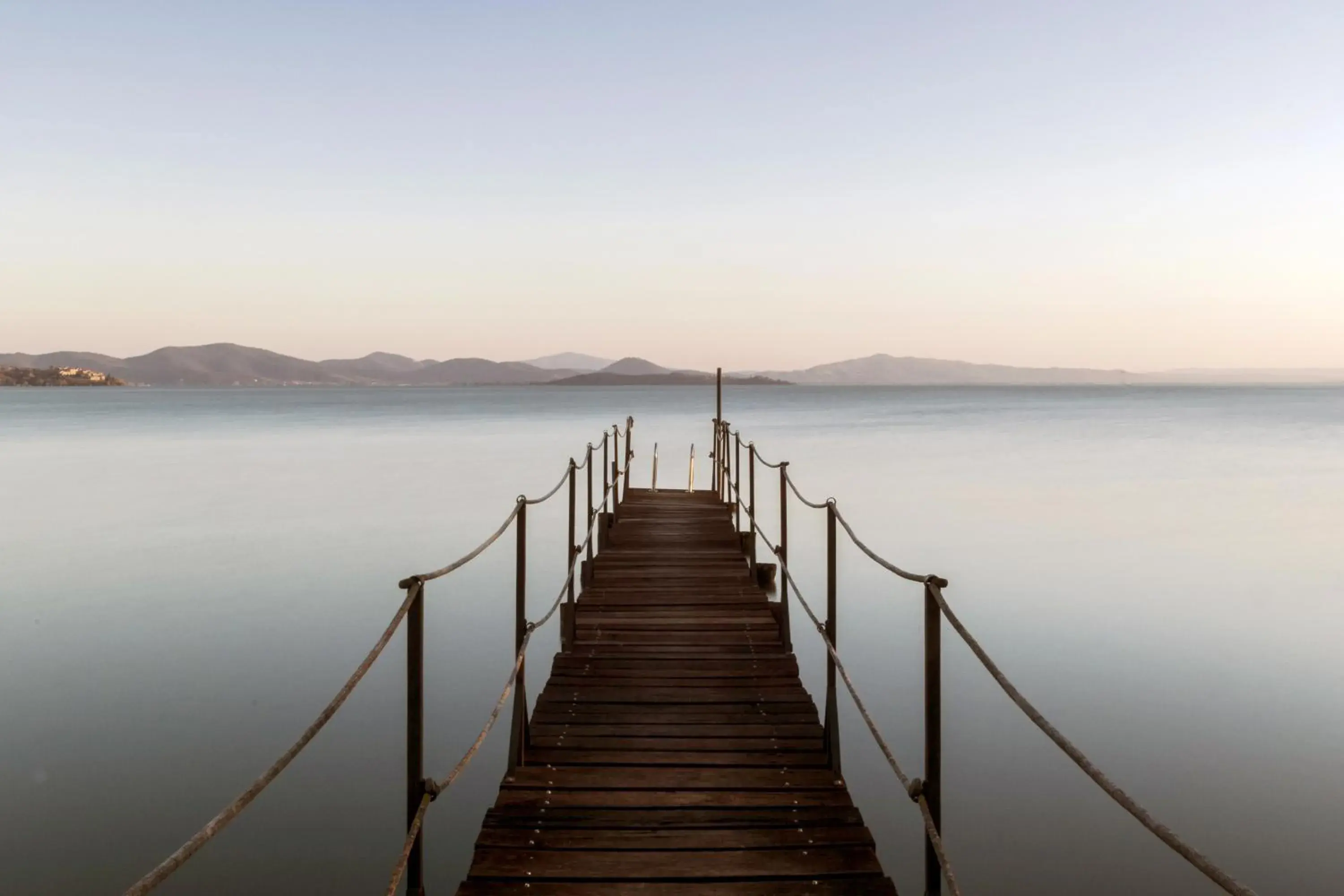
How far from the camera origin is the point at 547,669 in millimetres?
9211

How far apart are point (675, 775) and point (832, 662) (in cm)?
145

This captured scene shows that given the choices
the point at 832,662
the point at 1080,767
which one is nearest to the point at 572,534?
the point at 832,662

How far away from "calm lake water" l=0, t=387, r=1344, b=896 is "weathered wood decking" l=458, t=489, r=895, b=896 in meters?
1.57

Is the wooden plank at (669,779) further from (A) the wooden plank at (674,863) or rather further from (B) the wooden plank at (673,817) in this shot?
(A) the wooden plank at (674,863)

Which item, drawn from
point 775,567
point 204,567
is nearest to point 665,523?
point 775,567

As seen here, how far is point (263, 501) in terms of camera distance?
22.3m

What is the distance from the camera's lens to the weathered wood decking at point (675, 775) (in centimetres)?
336

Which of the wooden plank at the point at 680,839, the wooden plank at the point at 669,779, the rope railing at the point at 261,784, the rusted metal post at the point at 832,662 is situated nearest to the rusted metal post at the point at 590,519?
the rusted metal post at the point at 832,662

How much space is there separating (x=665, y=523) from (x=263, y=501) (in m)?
15.4

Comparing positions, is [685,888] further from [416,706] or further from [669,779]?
[416,706]

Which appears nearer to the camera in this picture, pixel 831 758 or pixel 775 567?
pixel 831 758

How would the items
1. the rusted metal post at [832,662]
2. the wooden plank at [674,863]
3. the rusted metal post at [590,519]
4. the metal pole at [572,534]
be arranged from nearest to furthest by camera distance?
the wooden plank at [674,863]
the rusted metal post at [832,662]
the metal pole at [572,534]
the rusted metal post at [590,519]

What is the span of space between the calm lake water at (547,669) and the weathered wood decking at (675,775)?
1.57m

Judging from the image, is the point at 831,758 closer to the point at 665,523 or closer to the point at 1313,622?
the point at 665,523
